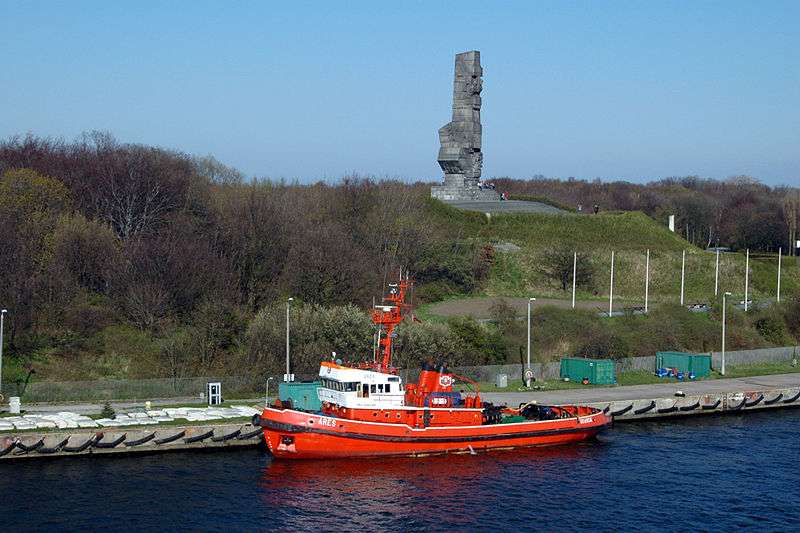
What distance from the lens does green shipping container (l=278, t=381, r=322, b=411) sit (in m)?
50.3

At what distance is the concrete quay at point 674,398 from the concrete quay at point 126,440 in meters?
14.9

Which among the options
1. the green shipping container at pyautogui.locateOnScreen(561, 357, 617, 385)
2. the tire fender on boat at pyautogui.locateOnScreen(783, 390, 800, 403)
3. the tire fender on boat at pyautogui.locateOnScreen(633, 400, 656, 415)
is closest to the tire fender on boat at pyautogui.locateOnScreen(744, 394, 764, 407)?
the tire fender on boat at pyautogui.locateOnScreen(783, 390, 800, 403)

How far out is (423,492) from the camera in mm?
40688

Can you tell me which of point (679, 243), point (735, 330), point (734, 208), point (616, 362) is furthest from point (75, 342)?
point (734, 208)

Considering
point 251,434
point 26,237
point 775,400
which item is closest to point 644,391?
point 775,400

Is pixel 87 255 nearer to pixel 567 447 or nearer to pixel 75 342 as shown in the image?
pixel 75 342

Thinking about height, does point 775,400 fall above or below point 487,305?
below

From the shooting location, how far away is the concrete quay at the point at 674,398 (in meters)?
55.3

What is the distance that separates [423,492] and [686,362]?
1191 inches

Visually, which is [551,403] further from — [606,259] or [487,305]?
[606,259]

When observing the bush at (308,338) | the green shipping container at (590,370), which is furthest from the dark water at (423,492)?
the green shipping container at (590,370)

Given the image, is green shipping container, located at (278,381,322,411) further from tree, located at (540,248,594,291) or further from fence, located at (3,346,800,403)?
tree, located at (540,248,594,291)

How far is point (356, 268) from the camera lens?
237ft

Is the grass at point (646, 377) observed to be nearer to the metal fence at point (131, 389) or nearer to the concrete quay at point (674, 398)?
the concrete quay at point (674, 398)
